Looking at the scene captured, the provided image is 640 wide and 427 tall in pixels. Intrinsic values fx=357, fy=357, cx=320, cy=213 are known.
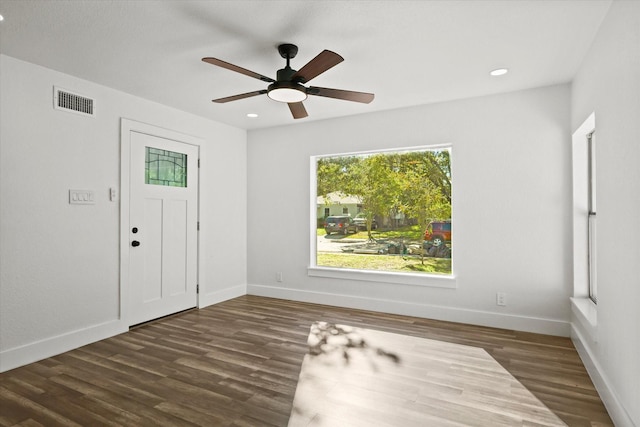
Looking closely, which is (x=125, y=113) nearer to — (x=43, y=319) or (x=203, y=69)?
(x=203, y=69)

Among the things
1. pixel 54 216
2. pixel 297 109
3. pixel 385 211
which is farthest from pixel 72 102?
pixel 385 211

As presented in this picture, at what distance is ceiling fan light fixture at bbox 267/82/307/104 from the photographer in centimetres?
273

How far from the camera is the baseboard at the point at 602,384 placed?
1.96 meters

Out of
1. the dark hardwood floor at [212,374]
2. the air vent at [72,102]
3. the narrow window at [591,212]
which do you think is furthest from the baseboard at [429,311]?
the air vent at [72,102]

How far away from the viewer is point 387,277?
4438 mm

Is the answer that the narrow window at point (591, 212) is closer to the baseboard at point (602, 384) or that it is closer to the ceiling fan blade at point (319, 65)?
the baseboard at point (602, 384)

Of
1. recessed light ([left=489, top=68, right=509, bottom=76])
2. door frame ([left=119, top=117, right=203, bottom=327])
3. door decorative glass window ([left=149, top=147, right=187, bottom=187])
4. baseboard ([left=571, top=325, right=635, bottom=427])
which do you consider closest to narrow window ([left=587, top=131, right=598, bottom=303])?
baseboard ([left=571, top=325, right=635, bottom=427])

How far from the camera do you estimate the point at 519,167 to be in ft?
12.3

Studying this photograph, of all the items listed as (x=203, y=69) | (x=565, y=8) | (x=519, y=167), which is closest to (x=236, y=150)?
(x=203, y=69)

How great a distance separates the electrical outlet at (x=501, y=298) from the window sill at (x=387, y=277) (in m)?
0.43

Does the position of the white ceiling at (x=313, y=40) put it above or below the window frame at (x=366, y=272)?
above

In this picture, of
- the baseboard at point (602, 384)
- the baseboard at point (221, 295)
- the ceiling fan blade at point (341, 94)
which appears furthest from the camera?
the baseboard at point (221, 295)

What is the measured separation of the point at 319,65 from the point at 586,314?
286cm

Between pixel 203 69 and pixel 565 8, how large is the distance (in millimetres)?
2749
